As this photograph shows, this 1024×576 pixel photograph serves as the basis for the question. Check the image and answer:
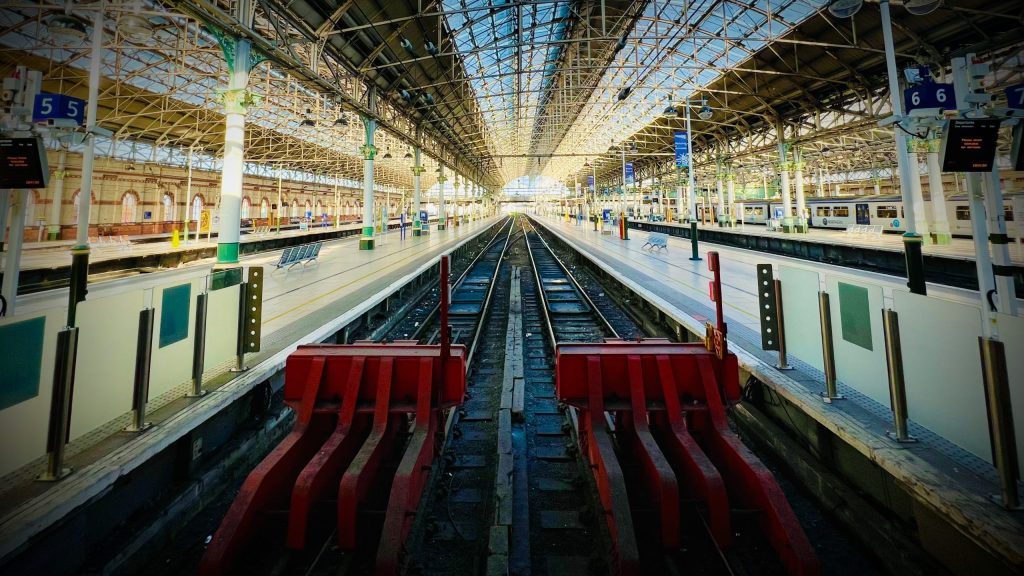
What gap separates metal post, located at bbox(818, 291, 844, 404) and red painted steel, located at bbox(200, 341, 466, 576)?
3.43 meters

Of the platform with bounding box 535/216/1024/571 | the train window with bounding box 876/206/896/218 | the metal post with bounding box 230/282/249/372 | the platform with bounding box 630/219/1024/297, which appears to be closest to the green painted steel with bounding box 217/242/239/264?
the metal post with bounding box 230/282/249/372

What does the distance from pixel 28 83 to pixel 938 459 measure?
321 inches

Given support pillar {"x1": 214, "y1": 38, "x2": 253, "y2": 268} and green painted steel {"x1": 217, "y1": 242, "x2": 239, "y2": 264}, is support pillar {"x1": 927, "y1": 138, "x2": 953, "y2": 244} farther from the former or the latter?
green painted steel {"x1": 217, "y1": 242, "x2": 239, "y2": 264}

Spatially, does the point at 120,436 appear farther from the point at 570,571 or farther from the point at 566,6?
the point at 566,6

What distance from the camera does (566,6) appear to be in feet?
62.4

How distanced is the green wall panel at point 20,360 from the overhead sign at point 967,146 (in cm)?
710

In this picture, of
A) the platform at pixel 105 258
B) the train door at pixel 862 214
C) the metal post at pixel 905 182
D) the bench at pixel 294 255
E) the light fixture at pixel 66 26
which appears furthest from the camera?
the train door at pixel 862 214

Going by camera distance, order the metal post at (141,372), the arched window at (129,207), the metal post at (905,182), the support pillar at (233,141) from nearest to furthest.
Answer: the metal post at (141,372)
the metal post at (905,182)
the support pillar at (233,141)
the arched window at (129,207)

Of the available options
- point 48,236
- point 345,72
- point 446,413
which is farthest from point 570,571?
point 48,236

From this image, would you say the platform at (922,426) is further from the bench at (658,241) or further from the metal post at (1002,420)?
the bench at (658,241)

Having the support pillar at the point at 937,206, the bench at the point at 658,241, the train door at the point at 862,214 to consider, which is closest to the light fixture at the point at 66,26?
the bench at the point at 658,241

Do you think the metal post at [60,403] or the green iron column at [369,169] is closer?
the metal post at [60,403]

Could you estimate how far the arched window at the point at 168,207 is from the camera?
96.2 feet

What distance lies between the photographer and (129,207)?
26984 mm
